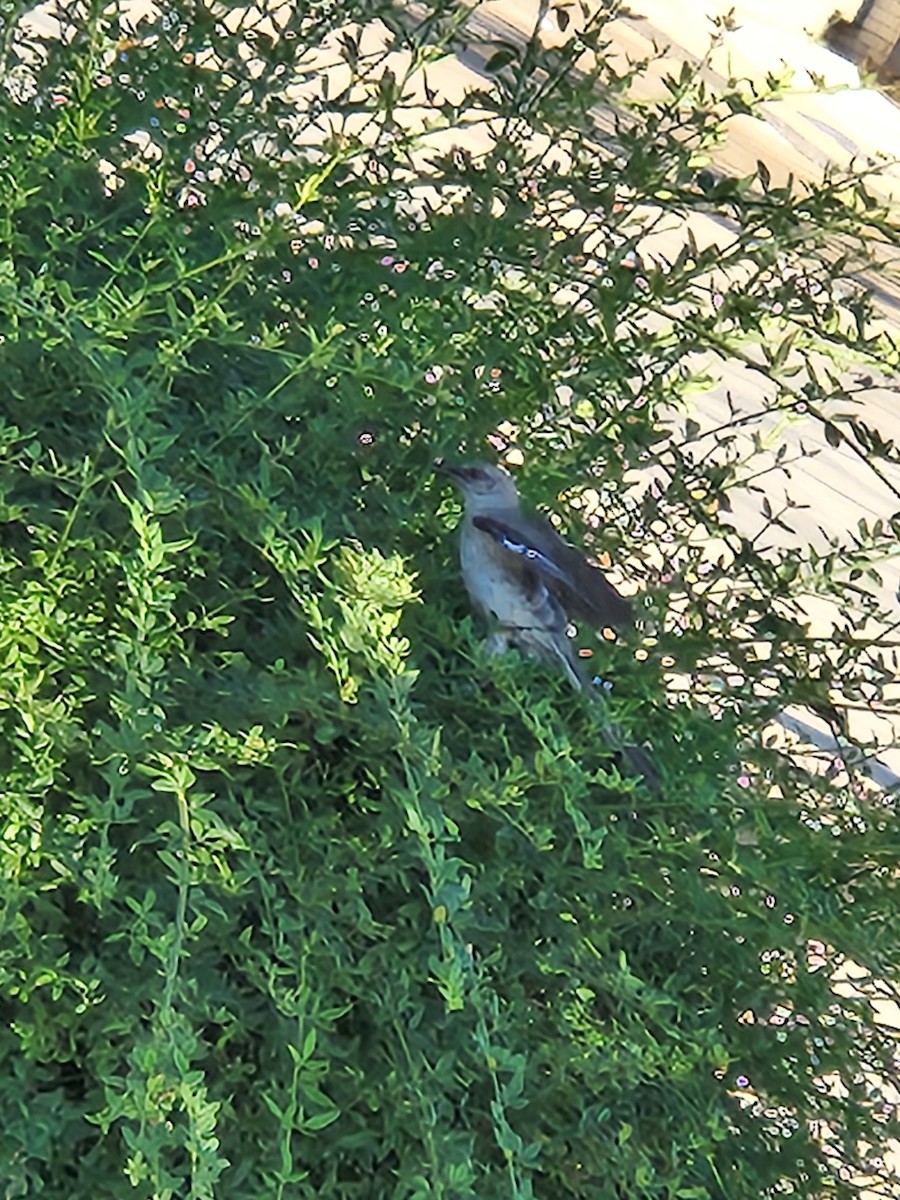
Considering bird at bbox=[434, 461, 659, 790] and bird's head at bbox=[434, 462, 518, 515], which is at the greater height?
bird's head at bbox=[434, 462, 518, 515]

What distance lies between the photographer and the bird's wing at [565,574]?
1.78ft

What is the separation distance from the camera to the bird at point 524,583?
535mm

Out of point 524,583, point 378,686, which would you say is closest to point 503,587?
point 524,583

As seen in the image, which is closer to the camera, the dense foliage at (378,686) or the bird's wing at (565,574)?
the dense foliage at (378,686)

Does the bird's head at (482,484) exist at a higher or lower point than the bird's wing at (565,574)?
higher

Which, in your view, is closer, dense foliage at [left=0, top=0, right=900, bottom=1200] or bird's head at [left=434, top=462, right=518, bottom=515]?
dense foliage at [left=0, top=0, right=900, bottom=1200]

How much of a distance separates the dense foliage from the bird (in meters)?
0.01

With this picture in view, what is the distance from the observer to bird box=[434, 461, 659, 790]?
535 mm

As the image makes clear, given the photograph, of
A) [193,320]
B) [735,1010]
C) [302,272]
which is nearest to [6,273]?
[193,320]

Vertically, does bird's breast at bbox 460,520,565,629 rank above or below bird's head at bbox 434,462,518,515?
below

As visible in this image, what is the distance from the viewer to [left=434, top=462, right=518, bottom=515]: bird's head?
21.7 inches

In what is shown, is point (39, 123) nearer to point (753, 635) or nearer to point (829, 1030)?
point (753, 635)

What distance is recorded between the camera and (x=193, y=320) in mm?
447

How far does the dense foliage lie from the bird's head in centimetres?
1
